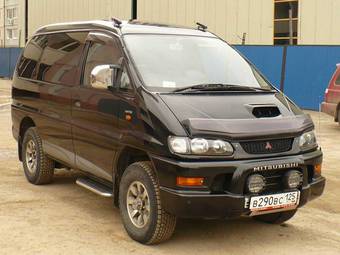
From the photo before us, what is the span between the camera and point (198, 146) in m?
4.46

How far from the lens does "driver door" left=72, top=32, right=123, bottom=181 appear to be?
5242 mm

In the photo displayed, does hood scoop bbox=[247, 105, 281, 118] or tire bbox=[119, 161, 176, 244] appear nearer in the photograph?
tire bbox=[119, 161, 176, 244]

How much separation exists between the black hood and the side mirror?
64 centimetres

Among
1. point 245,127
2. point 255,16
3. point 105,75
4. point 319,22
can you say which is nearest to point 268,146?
point 245,127

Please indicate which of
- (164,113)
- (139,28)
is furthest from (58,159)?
(164,113)

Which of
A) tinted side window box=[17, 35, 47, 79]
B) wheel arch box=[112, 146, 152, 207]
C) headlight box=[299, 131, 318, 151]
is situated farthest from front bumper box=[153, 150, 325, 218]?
tinted side window box=[17, 35, 47, 79]

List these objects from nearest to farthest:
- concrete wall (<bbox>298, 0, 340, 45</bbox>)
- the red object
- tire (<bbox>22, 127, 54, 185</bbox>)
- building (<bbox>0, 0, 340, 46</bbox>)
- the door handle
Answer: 1. the door handle
2. tire (<bbox>22, 127, 54, 185</bbox>)
3. the red object
4. concrete wall (<bbox>298, 0, 340, 45</bbox>)
5. building (<bbox>0, 0, 340, 46</bbox>)

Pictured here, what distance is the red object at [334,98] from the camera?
547 inches

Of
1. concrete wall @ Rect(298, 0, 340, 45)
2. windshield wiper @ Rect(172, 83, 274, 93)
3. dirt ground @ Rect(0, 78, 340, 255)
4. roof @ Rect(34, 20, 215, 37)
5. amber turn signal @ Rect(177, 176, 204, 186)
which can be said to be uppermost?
concrete wall @ Rect(298, 0, 340, 45)

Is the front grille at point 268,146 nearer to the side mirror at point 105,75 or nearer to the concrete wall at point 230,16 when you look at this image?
the side mirror at point 105,75

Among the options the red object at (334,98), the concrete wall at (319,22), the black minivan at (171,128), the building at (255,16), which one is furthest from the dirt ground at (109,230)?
the concrete wall at (319,22)

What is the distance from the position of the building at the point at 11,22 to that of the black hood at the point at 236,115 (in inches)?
2081

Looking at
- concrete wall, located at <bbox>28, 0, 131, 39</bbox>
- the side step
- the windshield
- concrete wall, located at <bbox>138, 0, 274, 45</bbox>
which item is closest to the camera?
the windshield

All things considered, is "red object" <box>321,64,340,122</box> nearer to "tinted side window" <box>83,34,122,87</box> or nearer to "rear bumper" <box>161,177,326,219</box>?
"tinted side window" <box>83,34,122,87</box>
